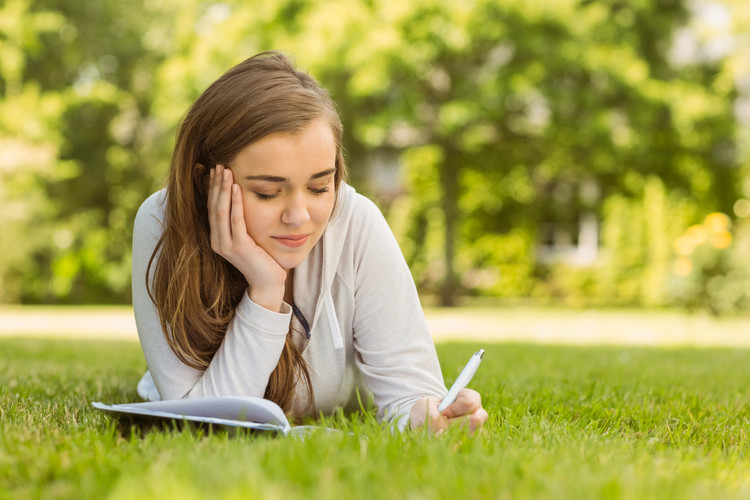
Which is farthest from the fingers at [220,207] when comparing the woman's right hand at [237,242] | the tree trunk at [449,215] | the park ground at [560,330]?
the tree trunk at [449,215]

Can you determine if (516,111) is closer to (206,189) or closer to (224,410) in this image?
(206,189)

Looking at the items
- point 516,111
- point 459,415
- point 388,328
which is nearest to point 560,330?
point 516,111

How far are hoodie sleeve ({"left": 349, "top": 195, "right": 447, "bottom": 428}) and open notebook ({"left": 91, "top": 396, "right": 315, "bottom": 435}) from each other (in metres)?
0.42

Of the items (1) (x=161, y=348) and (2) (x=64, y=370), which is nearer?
(1) (x=161, y=348)

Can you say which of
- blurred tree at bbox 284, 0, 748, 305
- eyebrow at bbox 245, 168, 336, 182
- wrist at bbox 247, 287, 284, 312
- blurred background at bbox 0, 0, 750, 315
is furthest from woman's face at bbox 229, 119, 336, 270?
blurred tree at bbox 284, 0, 748, 305

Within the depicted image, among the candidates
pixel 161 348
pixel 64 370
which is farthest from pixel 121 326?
pixel 161 348

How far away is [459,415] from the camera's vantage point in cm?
231

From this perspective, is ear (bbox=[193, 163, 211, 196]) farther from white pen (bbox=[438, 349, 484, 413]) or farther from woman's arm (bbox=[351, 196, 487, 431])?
white pen (bbox=[438, 349, 484, 413])

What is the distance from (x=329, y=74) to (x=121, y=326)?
812 cm

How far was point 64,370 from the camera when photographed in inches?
171

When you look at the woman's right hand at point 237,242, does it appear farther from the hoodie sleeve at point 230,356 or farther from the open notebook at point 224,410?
the open notebook at point 224,410

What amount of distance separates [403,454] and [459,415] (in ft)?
1.57

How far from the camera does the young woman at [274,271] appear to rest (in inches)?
93.1

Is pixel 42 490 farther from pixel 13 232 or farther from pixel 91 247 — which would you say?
pixel 91 247
